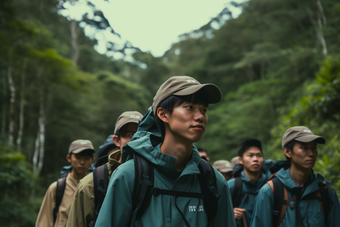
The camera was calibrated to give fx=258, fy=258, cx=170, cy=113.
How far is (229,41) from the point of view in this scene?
88.6 ft

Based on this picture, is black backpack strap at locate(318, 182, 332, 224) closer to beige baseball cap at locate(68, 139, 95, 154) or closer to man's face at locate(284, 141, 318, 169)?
man's face at locate(284, 141, 318, 169)

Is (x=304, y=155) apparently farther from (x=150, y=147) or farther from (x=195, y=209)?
(x=150, y=147)

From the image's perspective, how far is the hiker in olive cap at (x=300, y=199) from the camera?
279 cm

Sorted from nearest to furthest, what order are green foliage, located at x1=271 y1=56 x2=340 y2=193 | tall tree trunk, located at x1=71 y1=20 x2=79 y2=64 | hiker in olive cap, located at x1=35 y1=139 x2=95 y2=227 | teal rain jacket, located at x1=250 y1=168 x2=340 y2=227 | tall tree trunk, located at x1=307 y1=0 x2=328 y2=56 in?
teal rain jacket, located at x1=250 y1=168 x2=340 y2=227
hiker in olive cap, located at x1=35 y1=139 x2=95 y2=227
green foliage, located at x1=271 y1=56 x2=340 y2=193
tall tree trunk, located at x1=307 y1=0 x2=328 y2=56
tall tree trunk, located at x1=71 y1=20 x2=79 y2=64

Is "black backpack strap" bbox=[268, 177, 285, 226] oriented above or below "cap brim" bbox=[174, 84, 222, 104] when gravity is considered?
below

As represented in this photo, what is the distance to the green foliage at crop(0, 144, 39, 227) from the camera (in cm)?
1054

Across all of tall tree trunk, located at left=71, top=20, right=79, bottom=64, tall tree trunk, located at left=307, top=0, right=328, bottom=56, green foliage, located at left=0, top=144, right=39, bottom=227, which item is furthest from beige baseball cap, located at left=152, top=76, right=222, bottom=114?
tall tree trunk, located at left=71, top=20, right=79, bottom=64

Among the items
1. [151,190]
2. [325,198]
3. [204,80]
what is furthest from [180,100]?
[204,80]

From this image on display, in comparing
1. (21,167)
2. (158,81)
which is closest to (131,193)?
(21,167)

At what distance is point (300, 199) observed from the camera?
288 centimetres

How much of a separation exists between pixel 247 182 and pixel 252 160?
371 millimetres

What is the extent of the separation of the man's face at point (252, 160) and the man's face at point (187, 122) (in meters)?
2.84

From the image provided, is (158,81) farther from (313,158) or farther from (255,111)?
(313,158)

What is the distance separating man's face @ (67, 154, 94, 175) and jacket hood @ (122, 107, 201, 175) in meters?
2.43
